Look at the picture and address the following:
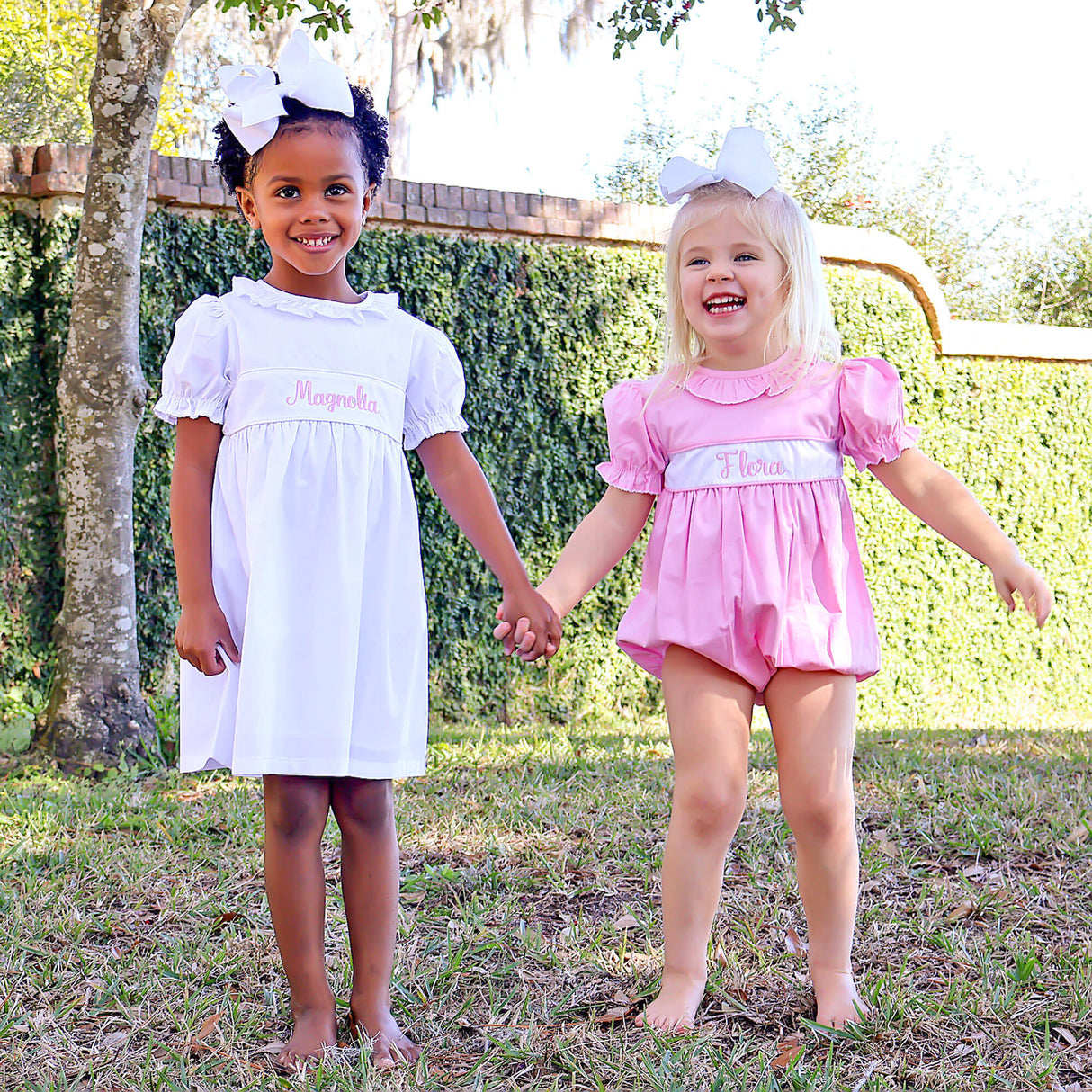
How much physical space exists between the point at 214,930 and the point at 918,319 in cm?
567

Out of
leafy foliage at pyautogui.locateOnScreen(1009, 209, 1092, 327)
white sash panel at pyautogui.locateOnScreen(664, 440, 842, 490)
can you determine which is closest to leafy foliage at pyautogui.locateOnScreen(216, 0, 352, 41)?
white sash panel at pyautogui.locateOnScreen(664, 440, 842, 490)

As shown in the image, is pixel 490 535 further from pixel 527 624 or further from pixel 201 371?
pixel 201 371

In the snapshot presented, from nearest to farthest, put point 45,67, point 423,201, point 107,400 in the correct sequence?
point 107,400 → point 423,201 → point 45,67

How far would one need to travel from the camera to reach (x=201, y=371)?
2.02 meters

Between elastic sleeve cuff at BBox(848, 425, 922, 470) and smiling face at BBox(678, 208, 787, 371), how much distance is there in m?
0.26

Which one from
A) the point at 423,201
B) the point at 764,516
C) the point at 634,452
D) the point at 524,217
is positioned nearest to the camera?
the point at 764,516

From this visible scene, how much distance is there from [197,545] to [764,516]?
103cm

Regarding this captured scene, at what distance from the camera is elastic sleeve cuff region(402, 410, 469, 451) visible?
2191mm

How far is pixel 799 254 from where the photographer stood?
227 cm

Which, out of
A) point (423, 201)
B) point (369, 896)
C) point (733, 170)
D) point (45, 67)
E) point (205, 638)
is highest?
point (45, 67)

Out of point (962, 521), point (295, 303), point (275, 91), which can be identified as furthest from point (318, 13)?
point (962, 521)

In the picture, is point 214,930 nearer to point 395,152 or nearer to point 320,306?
point 320,306

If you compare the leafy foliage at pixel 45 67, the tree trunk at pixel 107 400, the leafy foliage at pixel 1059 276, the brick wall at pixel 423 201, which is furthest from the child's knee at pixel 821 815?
the leafy foliage at pixel 1059 276

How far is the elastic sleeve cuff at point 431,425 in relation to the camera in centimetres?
219
